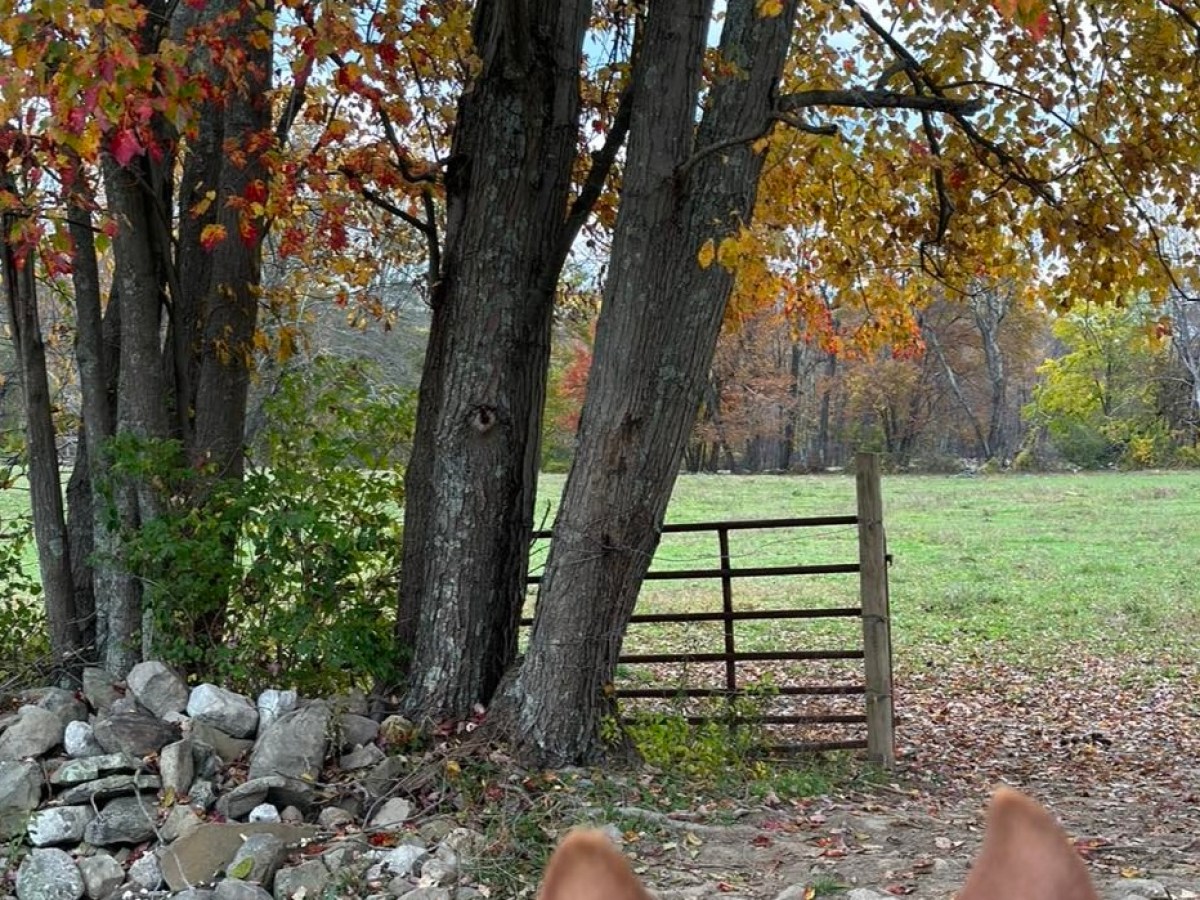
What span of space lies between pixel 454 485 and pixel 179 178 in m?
3.87

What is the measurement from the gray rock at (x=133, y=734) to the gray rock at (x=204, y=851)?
2.98ft

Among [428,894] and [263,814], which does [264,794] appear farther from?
[428,894]

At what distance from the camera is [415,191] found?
9008 millimetres

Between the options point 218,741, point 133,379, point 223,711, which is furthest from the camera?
point 133,379

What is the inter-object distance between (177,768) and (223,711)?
57cm

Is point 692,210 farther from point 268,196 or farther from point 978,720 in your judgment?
point 978,720

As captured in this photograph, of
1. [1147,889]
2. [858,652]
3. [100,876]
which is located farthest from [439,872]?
[858,652]

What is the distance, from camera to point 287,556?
7.34 m

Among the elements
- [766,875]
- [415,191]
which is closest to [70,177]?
[415,191]

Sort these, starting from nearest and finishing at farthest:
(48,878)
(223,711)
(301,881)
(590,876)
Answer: (590,876) < (301,881) < (48,878) < (223,711)

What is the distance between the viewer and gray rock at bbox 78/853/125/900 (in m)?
5.75

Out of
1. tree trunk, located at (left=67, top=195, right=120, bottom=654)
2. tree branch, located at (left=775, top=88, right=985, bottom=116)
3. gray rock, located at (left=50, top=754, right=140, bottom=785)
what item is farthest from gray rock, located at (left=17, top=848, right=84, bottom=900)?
tree branch, located at (left=775, top=88, right=985, bottom=116)

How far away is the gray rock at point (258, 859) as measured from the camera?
5.60 metres

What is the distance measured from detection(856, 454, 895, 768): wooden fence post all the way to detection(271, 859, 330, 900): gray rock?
437 cm
